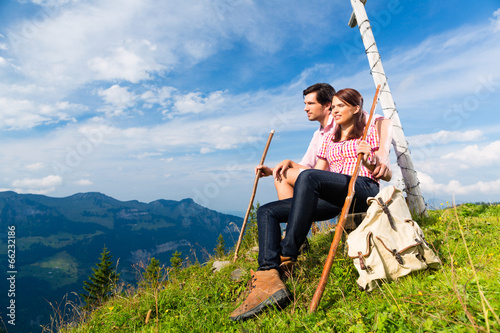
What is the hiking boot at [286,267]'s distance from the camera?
133 inches

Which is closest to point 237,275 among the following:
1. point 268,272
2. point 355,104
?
point 268,272

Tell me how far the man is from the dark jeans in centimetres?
62

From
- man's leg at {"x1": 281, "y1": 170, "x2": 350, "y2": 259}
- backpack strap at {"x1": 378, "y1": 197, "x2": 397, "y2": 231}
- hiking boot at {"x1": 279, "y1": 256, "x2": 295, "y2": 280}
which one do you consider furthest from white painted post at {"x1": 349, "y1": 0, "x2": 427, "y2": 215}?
hiking boot at {"x1": 279, "y1": 256, "x2": 295, "y2": 280}

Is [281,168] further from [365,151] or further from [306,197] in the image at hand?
[365,151]

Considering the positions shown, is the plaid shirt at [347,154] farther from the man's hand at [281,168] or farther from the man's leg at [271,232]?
the man's leg at [271,232]

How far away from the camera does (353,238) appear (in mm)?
2979

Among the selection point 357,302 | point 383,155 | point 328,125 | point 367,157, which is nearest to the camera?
Result: point 357,302

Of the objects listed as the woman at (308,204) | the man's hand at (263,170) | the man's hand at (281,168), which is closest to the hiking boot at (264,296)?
the woman at (308,204)

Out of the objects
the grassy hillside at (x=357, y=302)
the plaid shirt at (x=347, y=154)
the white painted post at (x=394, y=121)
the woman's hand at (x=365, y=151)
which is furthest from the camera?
the white painted post at (x=394, y=121)

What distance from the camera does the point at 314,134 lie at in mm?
5074

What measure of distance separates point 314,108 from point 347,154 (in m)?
1.37

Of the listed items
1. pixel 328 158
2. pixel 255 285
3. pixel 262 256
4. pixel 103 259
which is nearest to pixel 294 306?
pixel 255 285

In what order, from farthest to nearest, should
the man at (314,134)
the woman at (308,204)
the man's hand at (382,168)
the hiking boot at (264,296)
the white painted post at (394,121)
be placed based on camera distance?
the white painted post at (394,121)
the man at (314,134)
the man's hand at (382,168)
the woman at (308,204)
the hiking boot at (264,296)

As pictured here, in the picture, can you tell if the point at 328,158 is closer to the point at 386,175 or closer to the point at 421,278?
the point at 386,175
